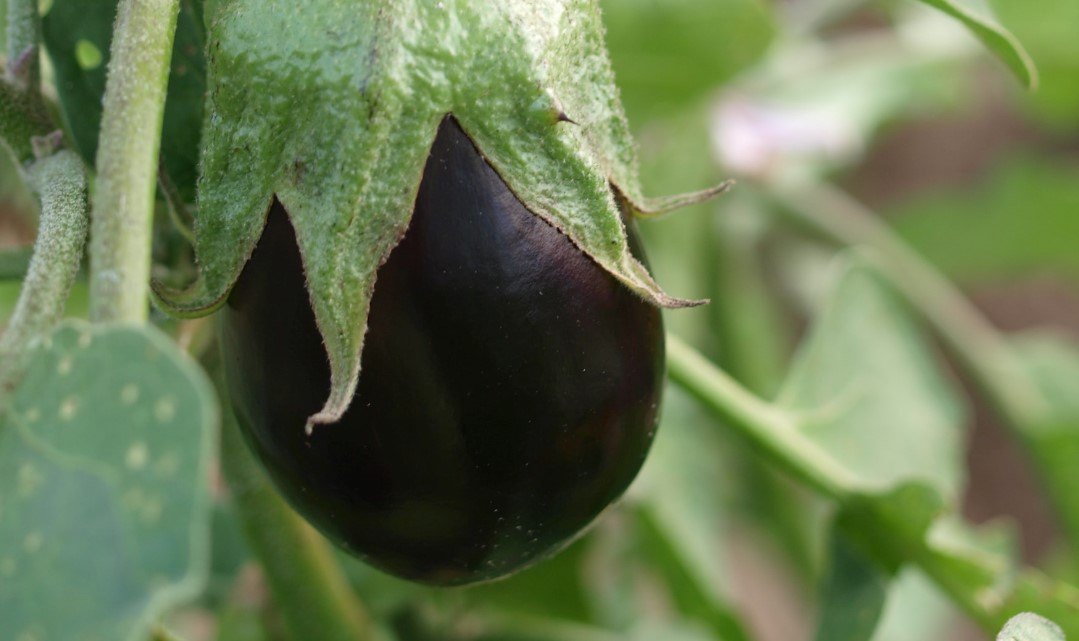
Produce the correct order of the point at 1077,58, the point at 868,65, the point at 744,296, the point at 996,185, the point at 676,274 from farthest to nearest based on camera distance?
the point at 996,185 < the point at 868,65 < the point at 1077,58 < the point at 744,296 < the point at 676,274

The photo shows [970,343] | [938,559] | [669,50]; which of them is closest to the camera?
[938,559]

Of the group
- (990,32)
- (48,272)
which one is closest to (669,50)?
(990,32)

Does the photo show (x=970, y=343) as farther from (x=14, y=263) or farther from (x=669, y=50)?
(x=14, y=263)

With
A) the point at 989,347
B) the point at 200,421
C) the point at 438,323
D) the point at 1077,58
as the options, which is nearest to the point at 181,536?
the point at 200,421

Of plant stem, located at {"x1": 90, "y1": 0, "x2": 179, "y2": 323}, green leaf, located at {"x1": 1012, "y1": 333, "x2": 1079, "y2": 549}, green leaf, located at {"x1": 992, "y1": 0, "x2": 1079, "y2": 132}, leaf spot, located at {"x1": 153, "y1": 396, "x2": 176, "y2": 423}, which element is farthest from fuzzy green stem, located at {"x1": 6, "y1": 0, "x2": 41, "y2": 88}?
green leaf, located at {"x1": 992, "y1": 0, "x2": 1079, "y2": 132}

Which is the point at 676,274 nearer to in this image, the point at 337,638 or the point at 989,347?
the point at 989,347

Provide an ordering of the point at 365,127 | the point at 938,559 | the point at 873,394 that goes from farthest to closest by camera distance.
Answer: the point at 873,394 < the point at 938,559 < the point at 365,127
